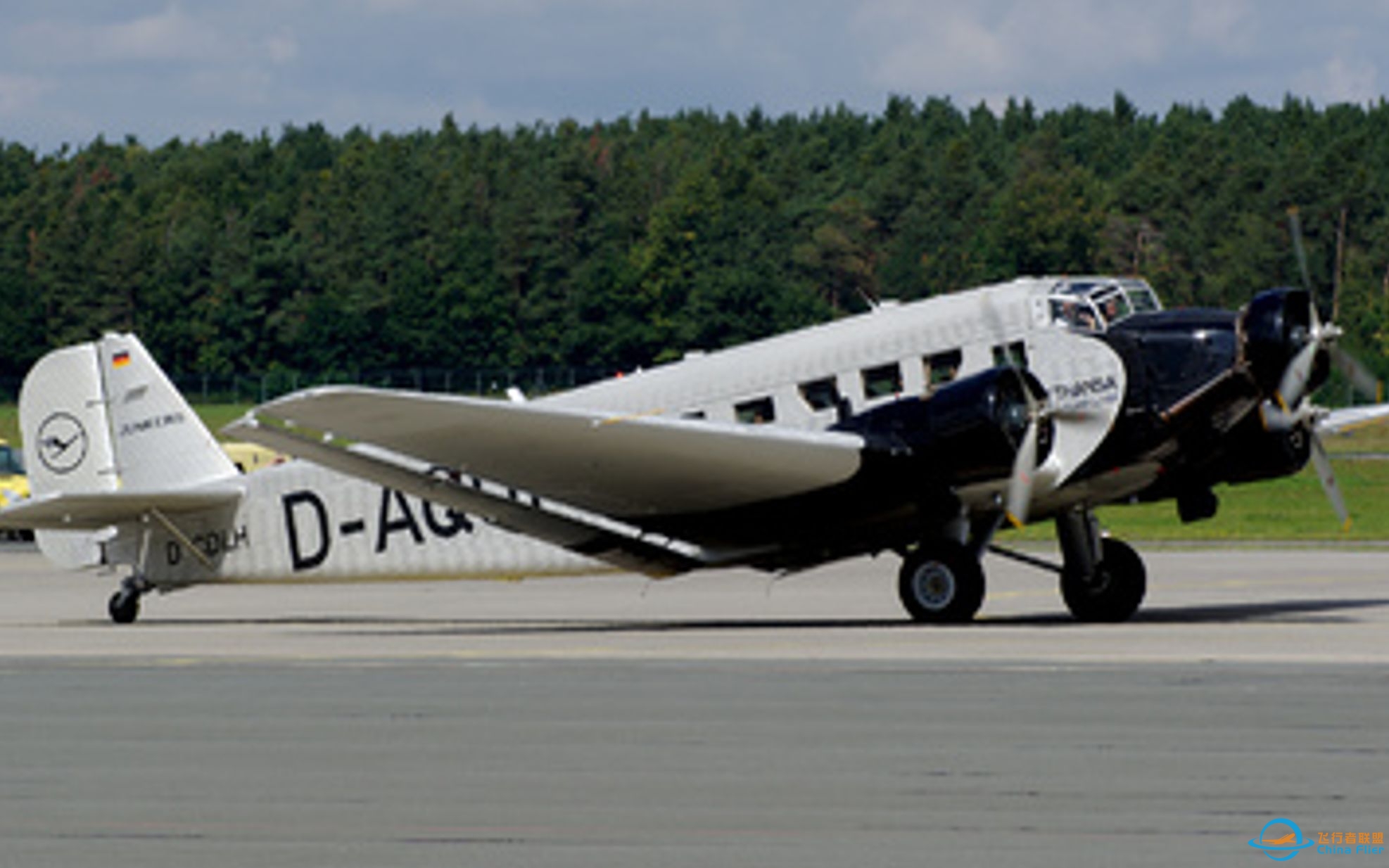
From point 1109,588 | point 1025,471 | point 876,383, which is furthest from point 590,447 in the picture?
point 1109,588

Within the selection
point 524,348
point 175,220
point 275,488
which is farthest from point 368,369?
point 275,488

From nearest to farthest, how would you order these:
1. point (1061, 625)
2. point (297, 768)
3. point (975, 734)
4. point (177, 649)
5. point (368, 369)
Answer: point (297, 768)
point (975, 734)
point (177, 649)
point (1061, 625)
point (368, 369)

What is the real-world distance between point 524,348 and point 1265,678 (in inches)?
5663

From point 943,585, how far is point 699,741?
1047cm

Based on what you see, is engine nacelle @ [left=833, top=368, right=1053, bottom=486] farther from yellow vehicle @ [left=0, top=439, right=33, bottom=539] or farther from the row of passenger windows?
yellow vehicle @ [left=0, top=439, right=33, bottom=539]

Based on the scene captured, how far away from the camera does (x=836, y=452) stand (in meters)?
24.6

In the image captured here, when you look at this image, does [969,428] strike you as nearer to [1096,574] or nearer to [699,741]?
[1096,574]

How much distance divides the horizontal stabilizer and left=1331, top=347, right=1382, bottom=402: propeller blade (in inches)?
496

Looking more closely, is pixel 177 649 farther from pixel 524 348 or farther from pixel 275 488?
pixel 524 348

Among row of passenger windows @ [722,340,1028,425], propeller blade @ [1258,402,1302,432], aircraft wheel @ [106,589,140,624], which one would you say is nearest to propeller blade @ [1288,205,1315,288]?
propeller blade @ [1258,402,1302,432]

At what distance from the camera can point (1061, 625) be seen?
25.6 m

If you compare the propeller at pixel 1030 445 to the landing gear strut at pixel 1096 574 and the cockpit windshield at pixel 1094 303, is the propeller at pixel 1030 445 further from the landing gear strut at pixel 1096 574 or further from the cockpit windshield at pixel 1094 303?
the landing gear strut at pixel 1096 574

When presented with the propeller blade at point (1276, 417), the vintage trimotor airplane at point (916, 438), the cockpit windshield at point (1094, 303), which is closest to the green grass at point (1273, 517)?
the vintage trimotor airplane at point (916, 438)

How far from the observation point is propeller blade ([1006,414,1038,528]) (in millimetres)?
24297
